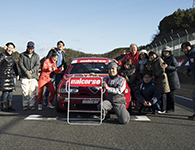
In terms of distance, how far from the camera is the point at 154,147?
361 centimetres

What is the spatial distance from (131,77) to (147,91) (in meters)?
0.64

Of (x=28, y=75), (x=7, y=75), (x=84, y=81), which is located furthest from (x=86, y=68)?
(x=7, y=75)

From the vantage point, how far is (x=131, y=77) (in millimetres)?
6680

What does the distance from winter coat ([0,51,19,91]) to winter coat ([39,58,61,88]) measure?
88 centimetres

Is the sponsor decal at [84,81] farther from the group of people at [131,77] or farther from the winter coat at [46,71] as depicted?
the winter coat at [46,71]

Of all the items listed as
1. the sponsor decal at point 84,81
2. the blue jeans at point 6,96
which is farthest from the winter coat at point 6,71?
the sponsor decal at point 84,81

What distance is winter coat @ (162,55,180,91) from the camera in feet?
21.6

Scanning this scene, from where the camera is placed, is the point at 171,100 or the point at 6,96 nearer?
the point at 171,100

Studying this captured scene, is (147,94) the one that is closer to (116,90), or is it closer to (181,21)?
(116,90)

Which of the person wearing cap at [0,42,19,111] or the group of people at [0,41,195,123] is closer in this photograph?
the group of people at [0,41,195,123]

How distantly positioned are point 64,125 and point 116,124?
114 centimetres

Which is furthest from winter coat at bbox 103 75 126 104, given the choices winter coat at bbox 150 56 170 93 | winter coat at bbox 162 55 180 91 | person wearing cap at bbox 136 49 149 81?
winter coat at bbox 162 55 180 91

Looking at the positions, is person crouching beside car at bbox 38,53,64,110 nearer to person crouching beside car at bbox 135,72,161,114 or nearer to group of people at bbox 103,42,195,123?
group of people at bbox 103,42,195,123

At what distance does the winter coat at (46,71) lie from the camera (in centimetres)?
715
